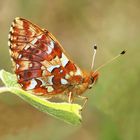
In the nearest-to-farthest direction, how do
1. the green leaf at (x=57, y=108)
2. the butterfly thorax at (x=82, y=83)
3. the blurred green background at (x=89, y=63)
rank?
the green leaf at (x=57, y=108), the butterfly thorax at (x=82, y=83), the blurred green background at (x=89, y=63)

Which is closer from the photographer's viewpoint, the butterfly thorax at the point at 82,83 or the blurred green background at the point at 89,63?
the butterfly thorax at the point at 82,83

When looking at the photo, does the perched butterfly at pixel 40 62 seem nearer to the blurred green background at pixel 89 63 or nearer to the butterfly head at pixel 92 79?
the butterfly head at pixel 92 79

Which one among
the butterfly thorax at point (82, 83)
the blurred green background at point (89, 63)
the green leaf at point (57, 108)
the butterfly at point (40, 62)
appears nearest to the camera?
the green leaf at point (57, 108)

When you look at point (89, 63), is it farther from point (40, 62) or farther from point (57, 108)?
point (57, 108)

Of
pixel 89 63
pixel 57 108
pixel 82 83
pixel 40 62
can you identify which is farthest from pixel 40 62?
pixel 89 63

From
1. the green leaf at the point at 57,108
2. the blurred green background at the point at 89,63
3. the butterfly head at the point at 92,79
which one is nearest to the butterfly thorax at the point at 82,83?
the butterfly head at the point at 92,79

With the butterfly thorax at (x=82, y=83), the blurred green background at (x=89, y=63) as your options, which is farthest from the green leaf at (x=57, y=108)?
the blurred green background at (x=89, y=63)

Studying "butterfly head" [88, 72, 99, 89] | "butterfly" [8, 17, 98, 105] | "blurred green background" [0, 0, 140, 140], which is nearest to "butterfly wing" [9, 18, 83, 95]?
"butterfly" [8, 17, 98, 105]

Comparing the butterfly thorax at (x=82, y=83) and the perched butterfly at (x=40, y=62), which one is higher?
the perched butterfly at (x=40, y=62)
